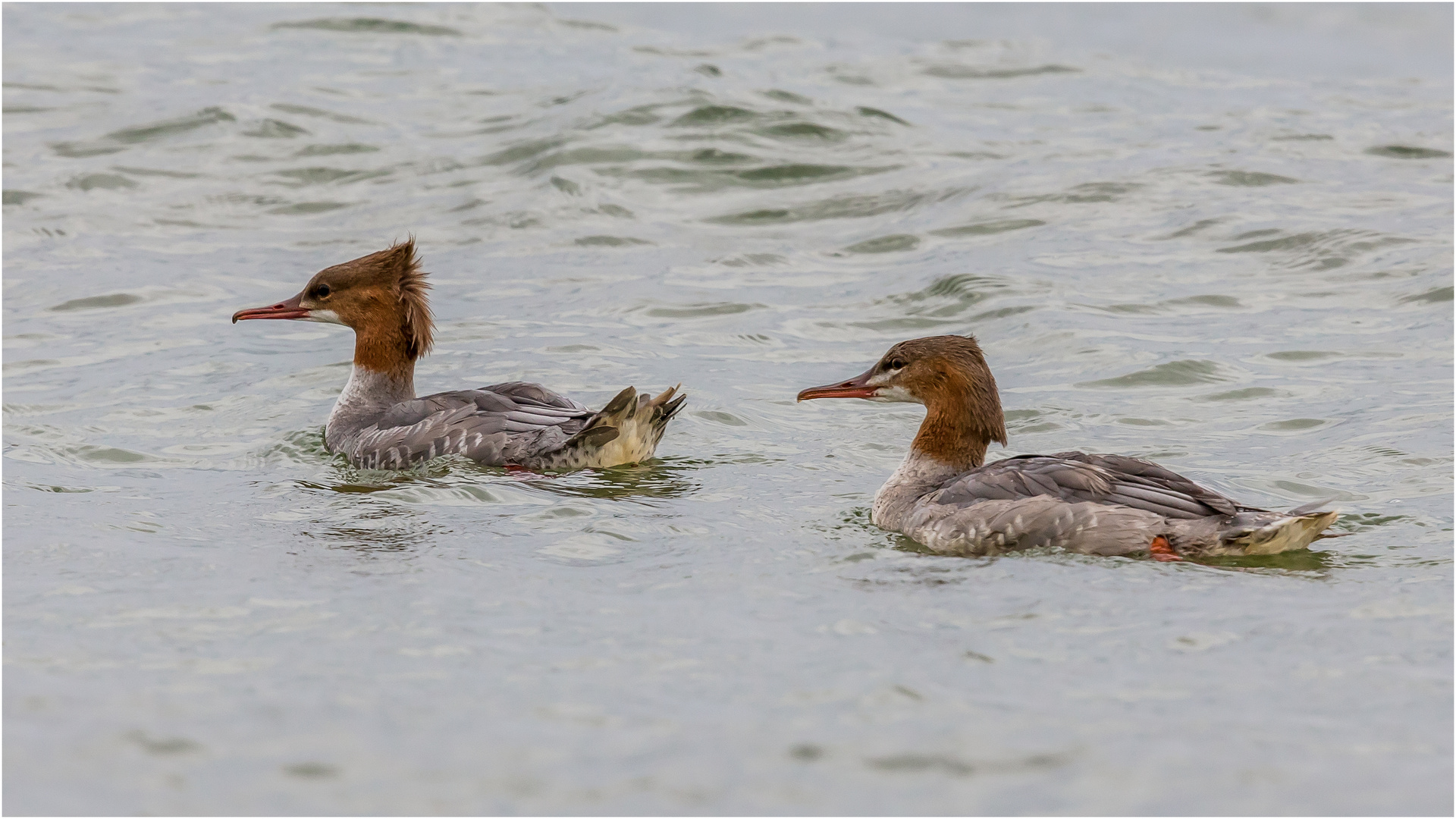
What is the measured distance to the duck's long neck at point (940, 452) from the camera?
8.43m

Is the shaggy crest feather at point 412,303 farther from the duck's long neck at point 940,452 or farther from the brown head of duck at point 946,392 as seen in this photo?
the duck's long neck at point 940,452

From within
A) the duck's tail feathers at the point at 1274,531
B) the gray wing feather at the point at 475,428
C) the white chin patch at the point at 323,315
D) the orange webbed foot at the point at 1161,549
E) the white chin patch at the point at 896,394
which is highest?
the white chin patch at the point at 896,394

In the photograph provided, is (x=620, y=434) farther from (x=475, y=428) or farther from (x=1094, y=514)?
(x=1094, y=514)

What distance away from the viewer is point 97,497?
8672mm

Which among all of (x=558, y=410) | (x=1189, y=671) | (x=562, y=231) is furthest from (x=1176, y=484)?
(x=562, y=231)

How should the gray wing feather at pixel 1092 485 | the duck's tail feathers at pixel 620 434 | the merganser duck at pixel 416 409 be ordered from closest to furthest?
1. the gray wing feather at pixel 1092 485
2. the duck's tail feathers at pixel 620 434
3. the merganser duck at pixel 416 409

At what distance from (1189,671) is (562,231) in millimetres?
10235

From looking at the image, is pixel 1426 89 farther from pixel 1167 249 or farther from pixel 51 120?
pixel 51 120

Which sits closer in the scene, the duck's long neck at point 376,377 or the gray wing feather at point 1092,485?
the gray wing feather at point 1092,485

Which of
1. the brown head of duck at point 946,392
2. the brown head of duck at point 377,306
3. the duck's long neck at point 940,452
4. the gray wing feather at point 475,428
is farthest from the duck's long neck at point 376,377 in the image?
the duck's long neck at point 940,452

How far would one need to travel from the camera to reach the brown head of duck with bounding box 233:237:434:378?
10.2 metres

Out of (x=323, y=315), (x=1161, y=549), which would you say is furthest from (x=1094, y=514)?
(x=323, y=315)

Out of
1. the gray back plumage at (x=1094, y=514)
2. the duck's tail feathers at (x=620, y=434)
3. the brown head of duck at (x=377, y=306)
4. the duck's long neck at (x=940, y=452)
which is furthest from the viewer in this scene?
the brown head of duck at (x=377, y=306)

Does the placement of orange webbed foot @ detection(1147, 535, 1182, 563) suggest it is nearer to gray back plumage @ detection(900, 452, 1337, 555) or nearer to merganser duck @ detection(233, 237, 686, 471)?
gray back plumage @ detection(900, 452, 1337, 555)
